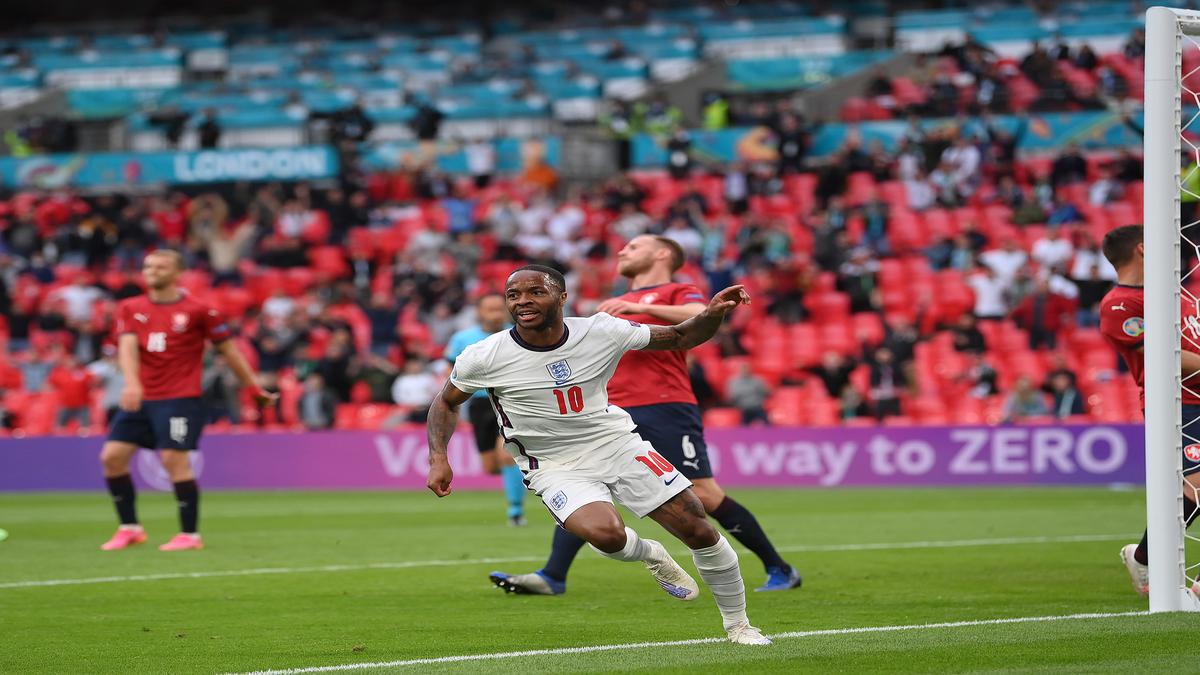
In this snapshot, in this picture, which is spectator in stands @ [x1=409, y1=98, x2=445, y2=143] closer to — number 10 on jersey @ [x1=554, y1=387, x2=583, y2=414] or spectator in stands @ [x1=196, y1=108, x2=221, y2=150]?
spectator in stands @ [x1=196, y1=108, x2=221, y2=150]

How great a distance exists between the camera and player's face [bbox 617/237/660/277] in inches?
379

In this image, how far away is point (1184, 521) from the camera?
8609 mm

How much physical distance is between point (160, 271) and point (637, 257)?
197 inches

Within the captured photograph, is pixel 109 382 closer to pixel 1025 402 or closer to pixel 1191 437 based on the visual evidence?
pixel 1025 402

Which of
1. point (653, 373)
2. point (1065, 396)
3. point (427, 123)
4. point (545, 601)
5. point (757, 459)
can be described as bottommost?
point (757, 459)

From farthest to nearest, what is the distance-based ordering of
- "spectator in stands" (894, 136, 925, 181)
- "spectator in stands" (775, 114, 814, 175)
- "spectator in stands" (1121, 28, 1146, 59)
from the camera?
"spectator in stands" (1121, 28, 1146, 59) → "spectator in stands" (775, 114, 814, 175) → "spectator in stands" (894, 136, 925, 181)

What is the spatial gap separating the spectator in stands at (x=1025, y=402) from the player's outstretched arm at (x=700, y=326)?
15.3m

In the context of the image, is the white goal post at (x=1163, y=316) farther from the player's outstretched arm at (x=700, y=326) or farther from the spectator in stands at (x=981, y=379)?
the spectator in stands at (x=981, y=379)

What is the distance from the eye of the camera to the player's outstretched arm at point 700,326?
7.20 m

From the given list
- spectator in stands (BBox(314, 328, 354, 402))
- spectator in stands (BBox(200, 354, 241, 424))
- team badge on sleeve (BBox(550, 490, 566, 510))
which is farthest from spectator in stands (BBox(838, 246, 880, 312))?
team badge on sleeve (BBox(550, 490, 566, 510))

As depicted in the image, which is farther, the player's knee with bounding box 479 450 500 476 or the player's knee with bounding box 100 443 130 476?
the player's knee with bounding box 479 450 500 476

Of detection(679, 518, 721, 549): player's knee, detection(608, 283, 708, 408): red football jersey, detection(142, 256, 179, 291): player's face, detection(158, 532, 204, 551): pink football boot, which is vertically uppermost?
detection(142, 256, 179, 291): player's face

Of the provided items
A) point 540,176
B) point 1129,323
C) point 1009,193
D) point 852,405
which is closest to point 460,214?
point 540,176

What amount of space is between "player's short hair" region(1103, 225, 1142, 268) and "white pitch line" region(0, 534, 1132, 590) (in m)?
4.36
